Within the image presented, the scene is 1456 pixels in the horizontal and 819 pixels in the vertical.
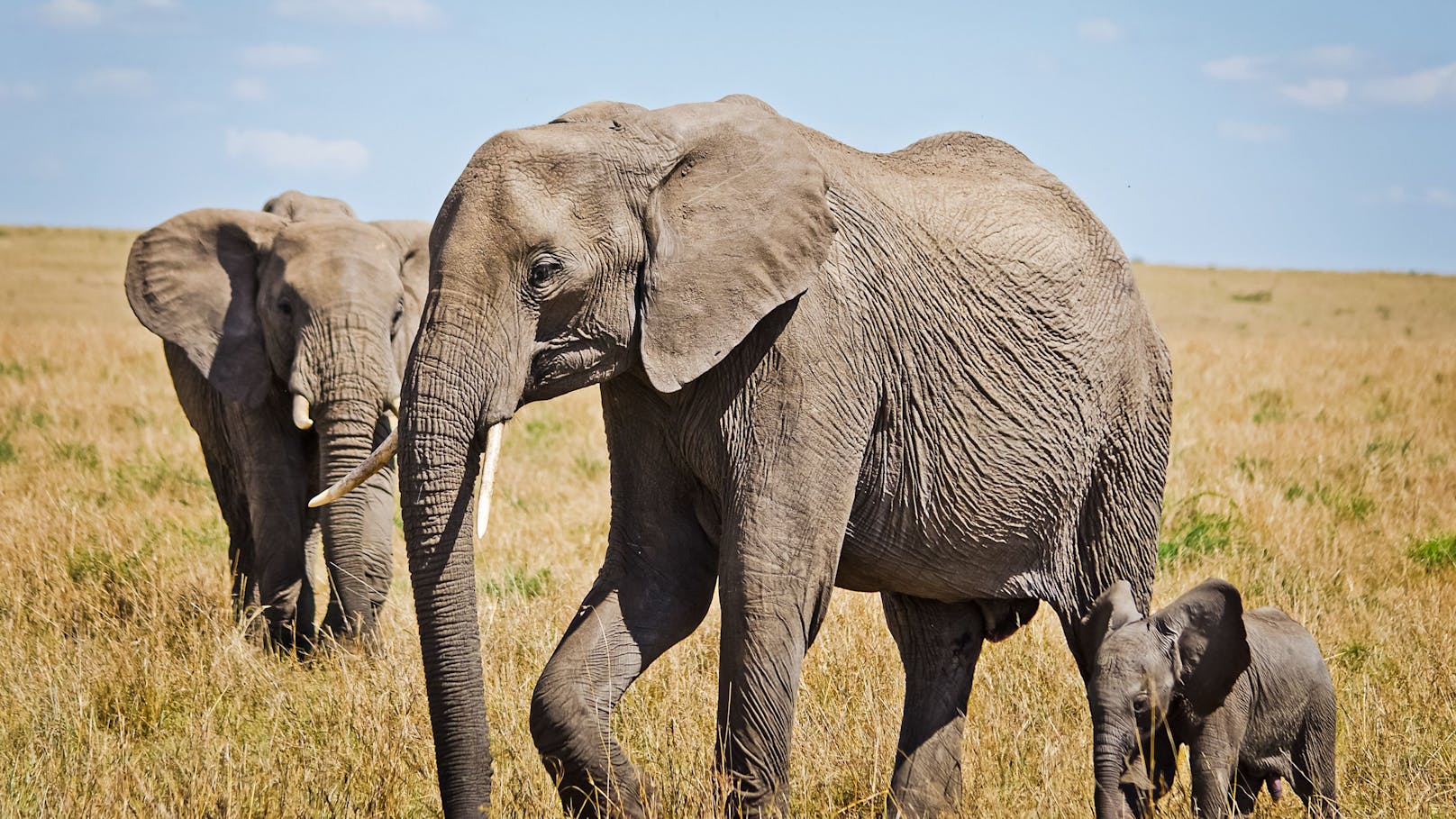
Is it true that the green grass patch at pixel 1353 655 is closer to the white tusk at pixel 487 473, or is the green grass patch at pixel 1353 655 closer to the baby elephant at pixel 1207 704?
the baby elephant at pixel 1207 704

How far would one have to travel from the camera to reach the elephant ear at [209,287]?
7734mm

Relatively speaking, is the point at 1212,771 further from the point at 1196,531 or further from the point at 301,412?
the point at 301,412

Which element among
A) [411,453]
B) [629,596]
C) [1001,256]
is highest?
[1001,256]

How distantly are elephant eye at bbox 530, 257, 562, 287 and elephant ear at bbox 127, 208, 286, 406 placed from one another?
4.14 meters

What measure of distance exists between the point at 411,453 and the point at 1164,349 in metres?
2.88

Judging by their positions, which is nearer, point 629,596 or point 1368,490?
point 629,596

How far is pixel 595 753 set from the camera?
4328mm

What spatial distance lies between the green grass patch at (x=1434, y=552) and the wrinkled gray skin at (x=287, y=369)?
5.74 metres

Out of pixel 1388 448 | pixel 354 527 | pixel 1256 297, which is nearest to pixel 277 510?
pixel 354 527

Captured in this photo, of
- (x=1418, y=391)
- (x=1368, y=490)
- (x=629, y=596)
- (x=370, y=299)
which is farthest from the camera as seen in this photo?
(x=1418, y=391)

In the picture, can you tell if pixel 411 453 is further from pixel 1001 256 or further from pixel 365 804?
pixel 1001 256

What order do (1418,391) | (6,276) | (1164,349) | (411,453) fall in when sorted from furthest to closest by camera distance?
(6,276), (1418,391), (1164,349), (411,453)

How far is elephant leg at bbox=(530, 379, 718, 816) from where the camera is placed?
14.2 ft

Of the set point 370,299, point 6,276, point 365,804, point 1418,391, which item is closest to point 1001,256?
point 365,804
